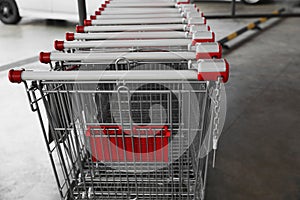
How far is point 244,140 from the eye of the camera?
103 inches

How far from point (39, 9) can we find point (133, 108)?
5.64 meters

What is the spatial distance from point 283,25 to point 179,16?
19.2ft

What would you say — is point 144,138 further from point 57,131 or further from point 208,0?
point 208,0

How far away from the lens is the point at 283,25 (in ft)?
24.0

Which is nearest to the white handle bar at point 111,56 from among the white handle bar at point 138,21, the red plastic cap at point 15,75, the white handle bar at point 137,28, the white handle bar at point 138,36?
the red plastic cap at point 15,75

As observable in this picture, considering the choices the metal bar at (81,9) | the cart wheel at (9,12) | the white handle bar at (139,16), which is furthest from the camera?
the cart wheel at (9,12)

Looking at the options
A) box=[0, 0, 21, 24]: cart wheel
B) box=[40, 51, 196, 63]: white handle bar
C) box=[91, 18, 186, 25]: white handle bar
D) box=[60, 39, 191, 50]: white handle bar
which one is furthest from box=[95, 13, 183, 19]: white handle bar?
box=[0, 0, 21, 24]: cart wheel

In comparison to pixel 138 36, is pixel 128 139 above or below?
below

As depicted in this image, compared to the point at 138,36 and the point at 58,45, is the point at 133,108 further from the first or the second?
the point at 58,45

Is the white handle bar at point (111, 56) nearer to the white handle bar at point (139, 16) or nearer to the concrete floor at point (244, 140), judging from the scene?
the white handle bar at point (139, 16)

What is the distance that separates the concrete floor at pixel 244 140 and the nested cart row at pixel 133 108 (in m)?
0.52

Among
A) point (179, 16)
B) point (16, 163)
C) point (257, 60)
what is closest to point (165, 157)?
point (179, 16)

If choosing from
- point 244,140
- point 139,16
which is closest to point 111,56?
point 139,16

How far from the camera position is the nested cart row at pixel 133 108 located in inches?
49.3
